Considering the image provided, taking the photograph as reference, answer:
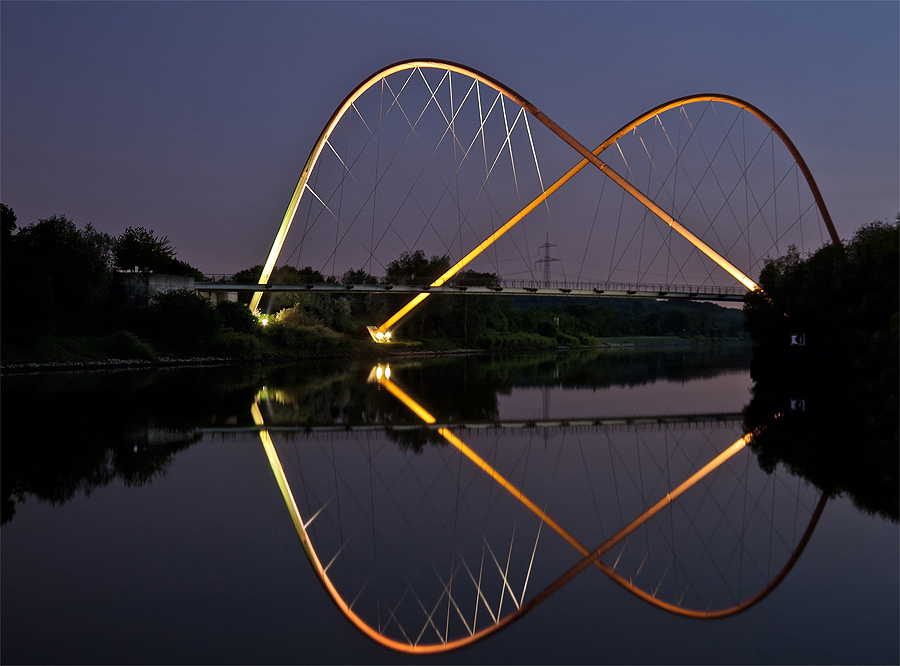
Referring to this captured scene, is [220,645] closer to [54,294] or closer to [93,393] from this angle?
[93,393]

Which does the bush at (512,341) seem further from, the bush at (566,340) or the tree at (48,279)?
the tree at (48,279)

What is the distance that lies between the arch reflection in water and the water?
35 millimetres

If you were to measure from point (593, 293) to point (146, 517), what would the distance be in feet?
146

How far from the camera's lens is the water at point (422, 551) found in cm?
575

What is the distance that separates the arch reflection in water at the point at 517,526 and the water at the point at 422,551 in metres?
0.04

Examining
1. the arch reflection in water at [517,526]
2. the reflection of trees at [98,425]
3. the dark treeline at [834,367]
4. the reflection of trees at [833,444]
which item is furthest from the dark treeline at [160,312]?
the reflection of trees at [833,444]

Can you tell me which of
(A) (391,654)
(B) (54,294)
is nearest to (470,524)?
(A) (391,654)

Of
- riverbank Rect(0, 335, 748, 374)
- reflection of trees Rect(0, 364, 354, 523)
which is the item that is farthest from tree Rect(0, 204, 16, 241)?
reflection of trees Rect(0, 364, 354, 523)

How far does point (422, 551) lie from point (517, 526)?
145cm

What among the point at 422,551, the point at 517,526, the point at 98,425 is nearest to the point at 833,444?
the point at 517,526

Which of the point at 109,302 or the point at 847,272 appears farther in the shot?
the point at 109,302

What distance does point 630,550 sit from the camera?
789cm

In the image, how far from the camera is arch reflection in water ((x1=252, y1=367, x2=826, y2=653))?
656 centimetres

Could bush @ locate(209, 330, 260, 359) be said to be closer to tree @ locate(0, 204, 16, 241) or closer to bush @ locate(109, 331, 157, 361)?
bush @ locate(109, 331, 157, 361)
